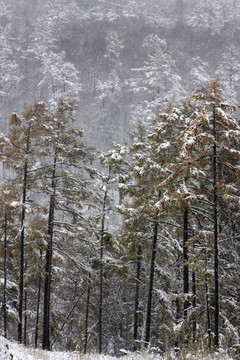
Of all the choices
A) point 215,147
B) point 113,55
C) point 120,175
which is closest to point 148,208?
point 120,175

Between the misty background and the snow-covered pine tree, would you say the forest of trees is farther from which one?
the misty background

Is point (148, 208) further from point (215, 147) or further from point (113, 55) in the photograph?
point (113, 55)

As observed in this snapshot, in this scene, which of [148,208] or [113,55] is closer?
[148,208]

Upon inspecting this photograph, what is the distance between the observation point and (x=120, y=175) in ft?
45.8

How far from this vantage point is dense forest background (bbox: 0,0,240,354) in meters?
9.39

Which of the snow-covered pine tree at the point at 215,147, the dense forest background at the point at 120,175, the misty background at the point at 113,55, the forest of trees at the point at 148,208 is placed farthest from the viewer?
the misty background at the point at 113,55

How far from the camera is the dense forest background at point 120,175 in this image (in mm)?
9391

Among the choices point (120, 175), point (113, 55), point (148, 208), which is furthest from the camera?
point (113, 55)

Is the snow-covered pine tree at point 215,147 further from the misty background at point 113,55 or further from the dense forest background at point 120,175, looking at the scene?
the misty background at point 113,55

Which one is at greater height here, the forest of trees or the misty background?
the misty background

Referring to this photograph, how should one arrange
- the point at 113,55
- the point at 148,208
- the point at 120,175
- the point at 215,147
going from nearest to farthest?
the point at 215,147
the point at 148,208
the point at 120,175
the point at 113,55

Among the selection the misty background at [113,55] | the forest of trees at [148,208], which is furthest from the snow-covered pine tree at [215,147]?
the misty background at [113,55]

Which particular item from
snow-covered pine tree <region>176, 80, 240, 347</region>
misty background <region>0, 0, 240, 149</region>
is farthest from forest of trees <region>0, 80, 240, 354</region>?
misty background <region>0, 0, 240, 149</region>

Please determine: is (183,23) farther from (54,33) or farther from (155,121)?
(155,121)
